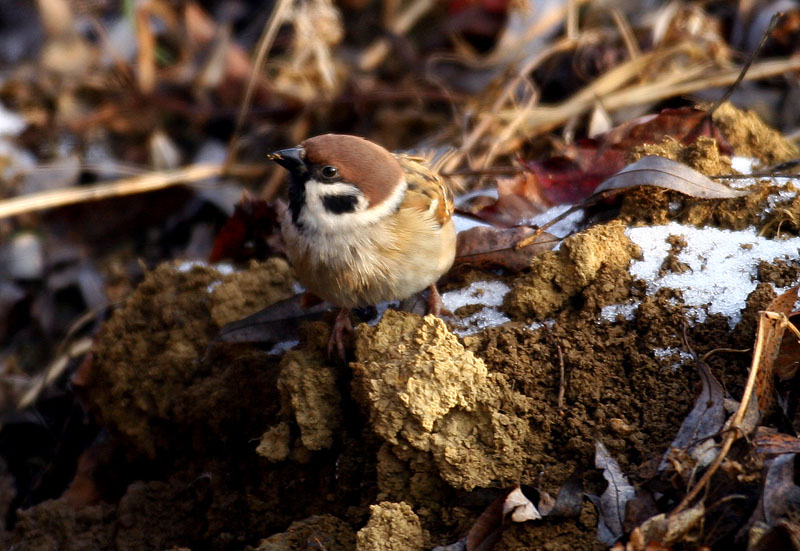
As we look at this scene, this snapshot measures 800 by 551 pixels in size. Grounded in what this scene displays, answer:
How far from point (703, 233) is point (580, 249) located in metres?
0.51

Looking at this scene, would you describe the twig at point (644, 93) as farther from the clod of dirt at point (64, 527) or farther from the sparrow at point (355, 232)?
the clod of dirt at point (64, 527)

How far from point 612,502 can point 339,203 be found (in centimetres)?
150

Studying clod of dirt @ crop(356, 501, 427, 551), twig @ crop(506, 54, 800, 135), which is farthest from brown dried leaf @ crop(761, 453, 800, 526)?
twig @ crop(506, 54, 800, 135)

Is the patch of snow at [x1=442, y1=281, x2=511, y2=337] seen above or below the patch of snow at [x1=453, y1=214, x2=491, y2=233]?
above

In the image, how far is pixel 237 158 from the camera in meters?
6.02

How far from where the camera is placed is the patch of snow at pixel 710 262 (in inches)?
108

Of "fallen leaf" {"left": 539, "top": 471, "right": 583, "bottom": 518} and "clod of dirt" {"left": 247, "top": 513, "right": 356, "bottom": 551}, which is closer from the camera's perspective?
"fallen leaf" {"left": 539, "top": 471, "right": 583, "bottom": 518}

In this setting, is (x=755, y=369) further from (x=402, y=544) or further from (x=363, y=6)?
(x=363, y=6)

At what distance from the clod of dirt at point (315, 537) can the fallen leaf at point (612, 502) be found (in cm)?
76

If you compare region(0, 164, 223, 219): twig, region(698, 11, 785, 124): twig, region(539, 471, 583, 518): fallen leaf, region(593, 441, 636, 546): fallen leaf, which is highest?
region(698, 11, 785, 124): twig

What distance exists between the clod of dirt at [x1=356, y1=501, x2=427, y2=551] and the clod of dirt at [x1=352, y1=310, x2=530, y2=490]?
0.55ft

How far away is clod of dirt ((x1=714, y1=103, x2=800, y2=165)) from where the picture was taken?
352 cm

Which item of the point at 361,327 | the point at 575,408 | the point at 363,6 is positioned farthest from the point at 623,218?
the point at 363,6

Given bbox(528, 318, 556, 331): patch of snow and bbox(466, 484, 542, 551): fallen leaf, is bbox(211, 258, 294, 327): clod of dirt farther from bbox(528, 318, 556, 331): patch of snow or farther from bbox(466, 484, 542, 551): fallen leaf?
bbox(466, 484, 542, 551): fallen leaf
